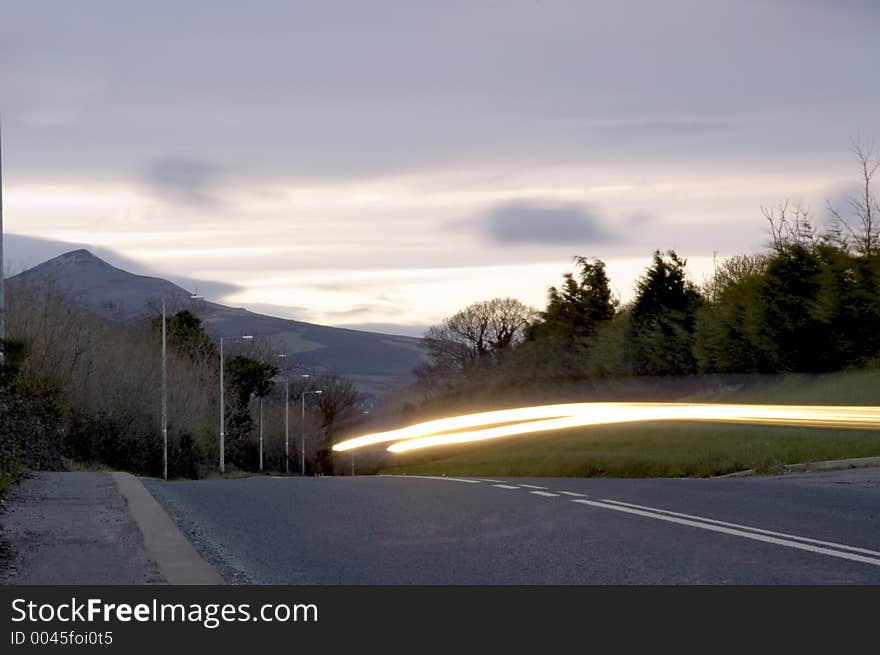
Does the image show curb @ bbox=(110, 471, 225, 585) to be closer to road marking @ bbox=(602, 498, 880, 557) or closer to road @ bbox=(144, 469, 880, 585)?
road @ bbox=(144, 469, 880, 585)

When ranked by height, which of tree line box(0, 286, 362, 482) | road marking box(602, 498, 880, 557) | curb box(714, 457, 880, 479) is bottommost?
curb box(714, 457, 880, 479)

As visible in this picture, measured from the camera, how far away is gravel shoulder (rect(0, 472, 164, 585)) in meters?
10.2

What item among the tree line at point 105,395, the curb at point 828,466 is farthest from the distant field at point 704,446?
the tree line at point 105,395

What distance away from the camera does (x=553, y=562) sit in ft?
35.0

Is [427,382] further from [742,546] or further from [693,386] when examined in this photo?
[742,546]

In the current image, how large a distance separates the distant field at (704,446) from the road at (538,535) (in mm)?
18062

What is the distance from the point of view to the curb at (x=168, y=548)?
9.79m

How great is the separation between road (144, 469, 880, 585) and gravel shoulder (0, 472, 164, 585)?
75 centimetres

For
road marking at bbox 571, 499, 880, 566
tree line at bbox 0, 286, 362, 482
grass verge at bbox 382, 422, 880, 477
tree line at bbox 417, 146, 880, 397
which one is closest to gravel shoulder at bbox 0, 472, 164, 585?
tree line at bbox 0, 286, 362, 482

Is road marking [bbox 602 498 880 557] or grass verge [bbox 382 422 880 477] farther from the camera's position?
grass verge [bbox 382 422 880 477]
